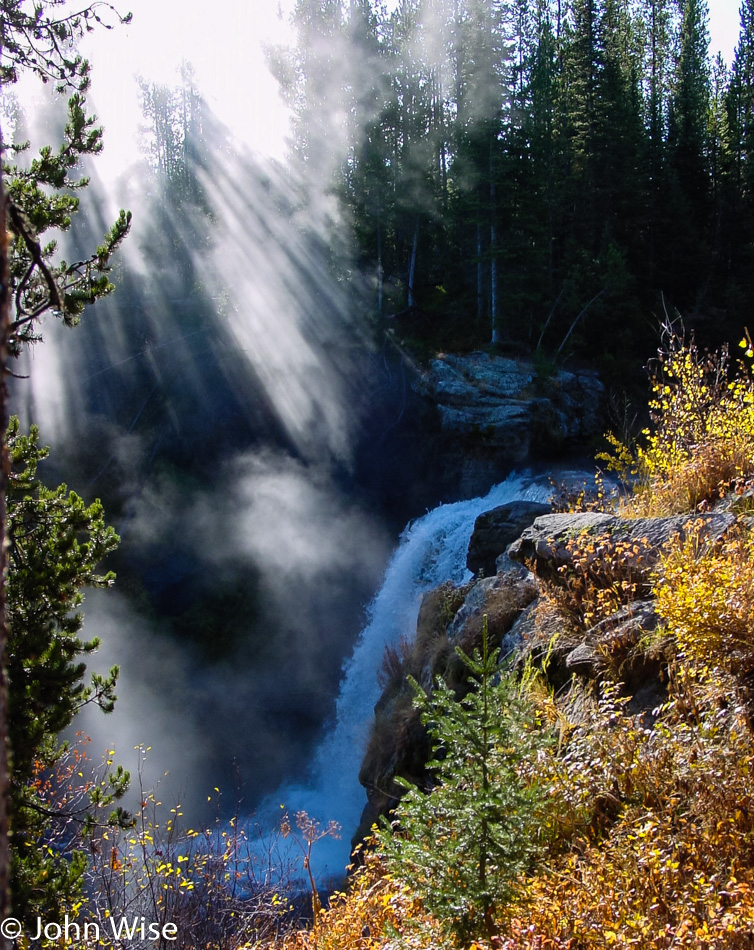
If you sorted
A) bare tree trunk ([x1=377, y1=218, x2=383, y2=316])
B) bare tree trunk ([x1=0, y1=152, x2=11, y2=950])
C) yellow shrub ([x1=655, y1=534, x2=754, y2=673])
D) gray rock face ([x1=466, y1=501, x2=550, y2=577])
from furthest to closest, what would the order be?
bare tree trunk ([x1=377, y1=218, x2=383, y2=316]) → gray rock face ([x1=466, y1=501, x2=550, y2=577]) → yellow shrub ([x1=655, y1=534, x2=754, y2=673]) → bare tree trunk ([x1=0, y1=152, x2=11, y2=950])

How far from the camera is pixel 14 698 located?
3.96 m

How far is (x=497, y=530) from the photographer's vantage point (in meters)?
11.1

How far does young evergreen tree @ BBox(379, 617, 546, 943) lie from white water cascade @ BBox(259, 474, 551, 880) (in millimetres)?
9220

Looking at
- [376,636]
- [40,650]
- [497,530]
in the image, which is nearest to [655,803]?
[40,650]

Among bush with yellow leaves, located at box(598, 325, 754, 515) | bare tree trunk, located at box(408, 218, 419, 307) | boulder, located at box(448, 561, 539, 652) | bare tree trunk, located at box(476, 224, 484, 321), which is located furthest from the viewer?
bare tree trunk, located at box(408, 218, 419, 307)

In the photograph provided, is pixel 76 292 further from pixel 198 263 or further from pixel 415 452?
pixel 198 263

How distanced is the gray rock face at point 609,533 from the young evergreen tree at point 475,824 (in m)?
2.36

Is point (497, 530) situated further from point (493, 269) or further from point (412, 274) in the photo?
point (412, 274)

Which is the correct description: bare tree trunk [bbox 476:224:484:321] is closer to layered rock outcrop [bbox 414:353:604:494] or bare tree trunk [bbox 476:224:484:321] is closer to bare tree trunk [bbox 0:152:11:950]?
layered rock outcrop [bbox 414:353:604:494]

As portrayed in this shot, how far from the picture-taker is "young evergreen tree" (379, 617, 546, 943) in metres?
2.86

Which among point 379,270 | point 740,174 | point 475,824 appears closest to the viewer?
point 475,824

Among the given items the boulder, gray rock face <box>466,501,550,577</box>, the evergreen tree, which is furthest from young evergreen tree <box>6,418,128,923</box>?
the evergreen tree

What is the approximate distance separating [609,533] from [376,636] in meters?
10.5

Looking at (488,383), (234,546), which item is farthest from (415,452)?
(234,546)
